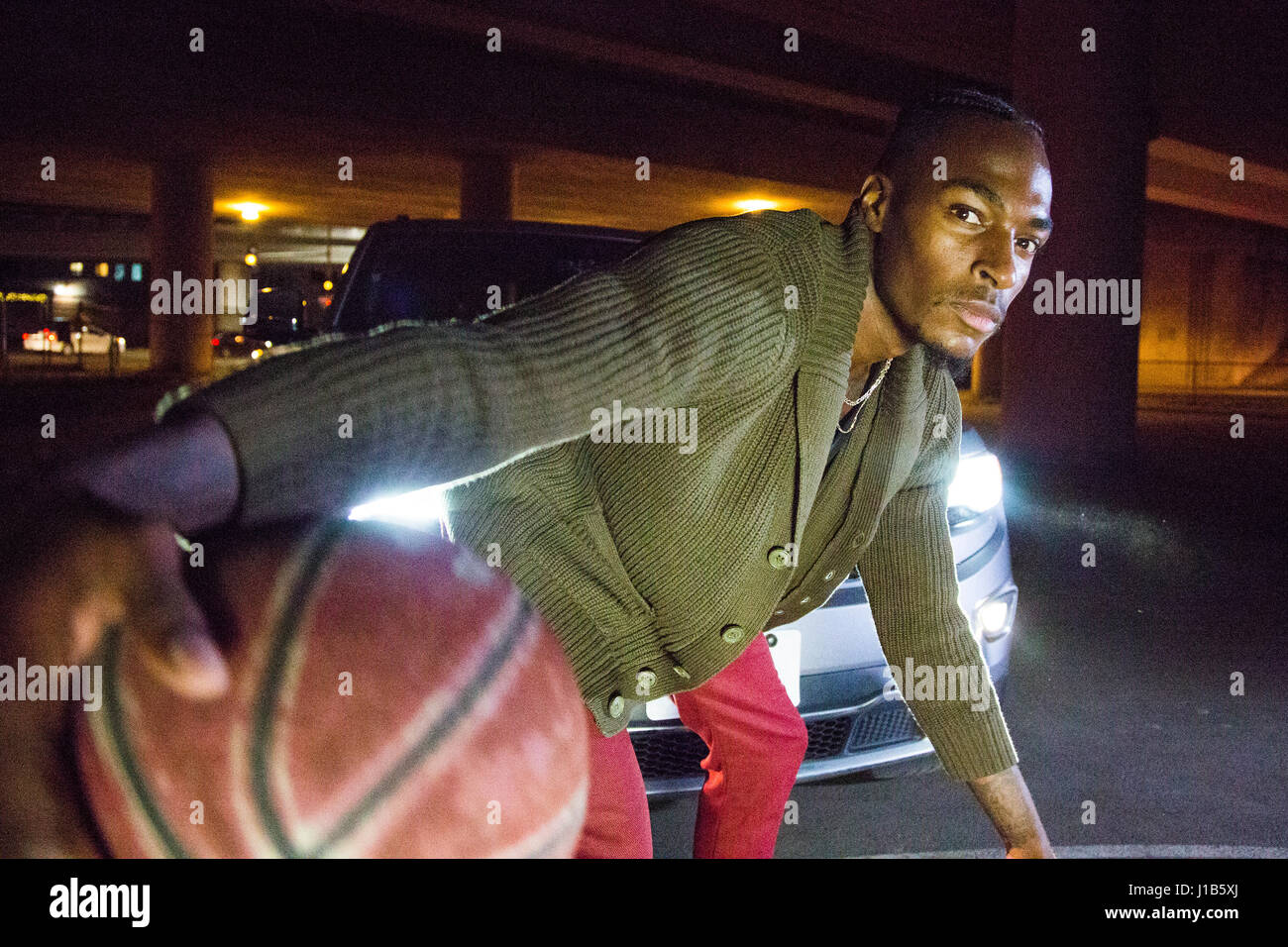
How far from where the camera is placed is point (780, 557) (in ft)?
5.32

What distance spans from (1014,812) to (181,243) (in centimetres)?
3044

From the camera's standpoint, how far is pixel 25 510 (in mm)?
798

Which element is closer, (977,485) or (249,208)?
(977,485)

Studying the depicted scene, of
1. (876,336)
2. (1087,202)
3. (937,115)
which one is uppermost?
(1087,202)

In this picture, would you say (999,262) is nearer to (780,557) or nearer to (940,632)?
(780,557)

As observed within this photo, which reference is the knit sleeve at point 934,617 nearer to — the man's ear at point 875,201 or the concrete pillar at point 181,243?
the man's ear at point 875,201

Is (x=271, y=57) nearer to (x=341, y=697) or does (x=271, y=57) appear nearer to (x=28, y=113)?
(x=28, y=113)

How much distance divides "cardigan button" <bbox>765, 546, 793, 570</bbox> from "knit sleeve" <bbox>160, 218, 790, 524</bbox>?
291mm

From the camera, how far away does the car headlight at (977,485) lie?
381 cm

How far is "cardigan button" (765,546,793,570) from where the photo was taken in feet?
5.32

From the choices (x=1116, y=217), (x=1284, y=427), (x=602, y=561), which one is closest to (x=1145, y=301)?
(x=1284, y=427)

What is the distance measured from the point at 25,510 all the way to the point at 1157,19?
69.1 ft

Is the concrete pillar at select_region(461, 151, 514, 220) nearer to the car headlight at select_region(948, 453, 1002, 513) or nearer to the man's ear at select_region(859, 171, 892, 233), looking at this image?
the car headlight at select_region(948, 453, 1002, 513)

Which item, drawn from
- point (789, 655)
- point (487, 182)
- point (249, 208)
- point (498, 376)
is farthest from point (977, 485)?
point (249, 208)
